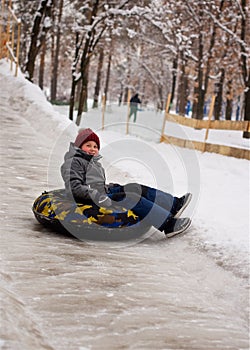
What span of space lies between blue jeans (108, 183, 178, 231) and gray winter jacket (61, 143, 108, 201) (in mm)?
213

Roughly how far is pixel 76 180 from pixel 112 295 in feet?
5.38

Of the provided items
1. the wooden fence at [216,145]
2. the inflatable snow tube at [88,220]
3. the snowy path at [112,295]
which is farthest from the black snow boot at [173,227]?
the wooden fence at [216,145]

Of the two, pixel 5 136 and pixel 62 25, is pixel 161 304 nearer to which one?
pixel 5 136

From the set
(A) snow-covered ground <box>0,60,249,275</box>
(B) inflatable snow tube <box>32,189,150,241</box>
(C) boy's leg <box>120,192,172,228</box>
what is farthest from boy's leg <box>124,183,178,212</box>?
(A) snow-covered ground <box>0,60,249,275</box>

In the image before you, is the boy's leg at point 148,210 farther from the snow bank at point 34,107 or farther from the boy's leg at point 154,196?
the snow bank at point 34,107

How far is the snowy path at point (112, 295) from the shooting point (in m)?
3.08

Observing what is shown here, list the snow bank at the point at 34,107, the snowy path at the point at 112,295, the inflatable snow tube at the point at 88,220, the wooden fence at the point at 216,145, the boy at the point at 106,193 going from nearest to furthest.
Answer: the snowy path at the point at 112,295 < the inflatable snow tube at the point at 88,220 < the boy at the point at 106,193 < the snow bank at the point at 34,107 < the wooden fence at the point at 216,145

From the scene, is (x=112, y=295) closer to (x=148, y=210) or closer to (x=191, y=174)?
(x=148, y=210)

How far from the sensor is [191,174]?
32.6ft

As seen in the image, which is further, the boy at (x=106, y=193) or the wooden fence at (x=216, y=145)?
the wooden fence at (x=216, y=145)

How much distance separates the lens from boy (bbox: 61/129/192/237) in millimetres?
5086

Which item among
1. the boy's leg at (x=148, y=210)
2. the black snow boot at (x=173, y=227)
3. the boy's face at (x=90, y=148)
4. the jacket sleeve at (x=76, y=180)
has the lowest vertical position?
the black snow boot at (x=173, y=227)

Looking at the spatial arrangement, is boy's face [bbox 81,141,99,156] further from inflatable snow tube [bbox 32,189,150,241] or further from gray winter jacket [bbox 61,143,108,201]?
inflatable snow tube [bbox 32,189,150,241]

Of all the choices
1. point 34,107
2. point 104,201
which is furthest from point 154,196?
point 34,107
